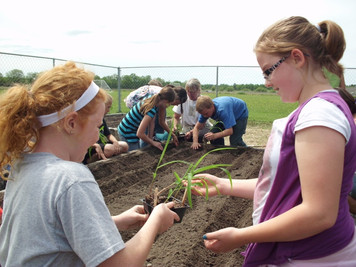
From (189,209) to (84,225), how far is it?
8.47 feet

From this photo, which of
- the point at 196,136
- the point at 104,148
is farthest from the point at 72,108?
the point at 196,136

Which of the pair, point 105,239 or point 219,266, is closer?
point 105,239

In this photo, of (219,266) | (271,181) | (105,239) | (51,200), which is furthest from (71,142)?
(219,266)

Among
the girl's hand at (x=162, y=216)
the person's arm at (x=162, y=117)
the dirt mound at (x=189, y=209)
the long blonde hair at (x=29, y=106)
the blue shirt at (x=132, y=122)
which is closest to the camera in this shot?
the long blonde hair at (x=29, y=106)

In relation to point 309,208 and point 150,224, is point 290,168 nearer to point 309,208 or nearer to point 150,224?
point 309,208

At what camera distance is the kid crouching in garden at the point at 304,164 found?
1.04 meters

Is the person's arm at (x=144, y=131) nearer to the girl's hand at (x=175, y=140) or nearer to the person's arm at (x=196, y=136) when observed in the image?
the girl's hand at (x=175, y=140)

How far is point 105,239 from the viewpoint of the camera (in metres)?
1.04

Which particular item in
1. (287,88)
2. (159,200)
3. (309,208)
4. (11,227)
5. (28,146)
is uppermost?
(287,88)

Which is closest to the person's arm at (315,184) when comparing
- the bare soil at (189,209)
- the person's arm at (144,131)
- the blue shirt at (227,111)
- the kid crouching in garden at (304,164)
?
the kid crouching in garden at (304,164)

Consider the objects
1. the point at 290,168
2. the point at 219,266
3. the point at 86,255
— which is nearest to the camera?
the point at 86,255

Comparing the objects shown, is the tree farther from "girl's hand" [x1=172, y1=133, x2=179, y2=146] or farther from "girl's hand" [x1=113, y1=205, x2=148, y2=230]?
"girl's hand" [x1=113, y1=205, x2=148, y2=230]

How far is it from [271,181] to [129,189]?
308 cm

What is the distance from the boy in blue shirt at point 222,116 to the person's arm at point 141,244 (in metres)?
4.28
